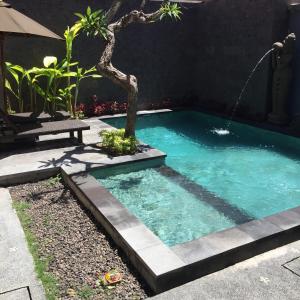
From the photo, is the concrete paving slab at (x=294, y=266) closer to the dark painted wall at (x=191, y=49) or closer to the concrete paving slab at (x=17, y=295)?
the concrete paving slab at (x=17, y=295)

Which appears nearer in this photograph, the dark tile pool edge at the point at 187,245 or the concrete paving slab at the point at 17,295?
the concrete paving slab at the point at 17,295

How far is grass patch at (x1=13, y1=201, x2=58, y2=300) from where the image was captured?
10.4 ft

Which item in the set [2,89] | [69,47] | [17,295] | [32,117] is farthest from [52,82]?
[17,295]

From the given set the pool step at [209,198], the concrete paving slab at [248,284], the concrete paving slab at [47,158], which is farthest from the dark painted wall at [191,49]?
the concrete paving slab at [248,284]

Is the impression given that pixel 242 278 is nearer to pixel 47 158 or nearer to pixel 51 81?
pixel 47 158

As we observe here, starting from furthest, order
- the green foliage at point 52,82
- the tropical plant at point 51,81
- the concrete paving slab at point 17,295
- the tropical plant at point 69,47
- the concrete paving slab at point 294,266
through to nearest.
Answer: the tropical plant at point 69,47
the green foliage at point 52,82
the tropical plant at point 51,81
the concrete paving slab at point 294,266
the concrete paving slab at point 17,295

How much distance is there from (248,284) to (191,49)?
32.6 ft

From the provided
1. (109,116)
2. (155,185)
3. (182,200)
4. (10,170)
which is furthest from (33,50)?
(182,200)

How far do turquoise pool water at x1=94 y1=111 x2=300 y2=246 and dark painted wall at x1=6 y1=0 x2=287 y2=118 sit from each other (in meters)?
2.19

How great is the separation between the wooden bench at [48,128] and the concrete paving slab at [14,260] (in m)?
2.25

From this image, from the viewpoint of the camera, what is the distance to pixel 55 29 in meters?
9.79

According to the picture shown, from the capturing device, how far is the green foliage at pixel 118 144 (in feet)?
21.6

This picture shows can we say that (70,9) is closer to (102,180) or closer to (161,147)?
(161,147)

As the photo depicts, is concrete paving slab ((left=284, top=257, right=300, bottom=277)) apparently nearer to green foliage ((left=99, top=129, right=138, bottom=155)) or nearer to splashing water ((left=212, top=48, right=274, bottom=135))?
green foliage ((left=99, top=129, right=138, bottom=155))
